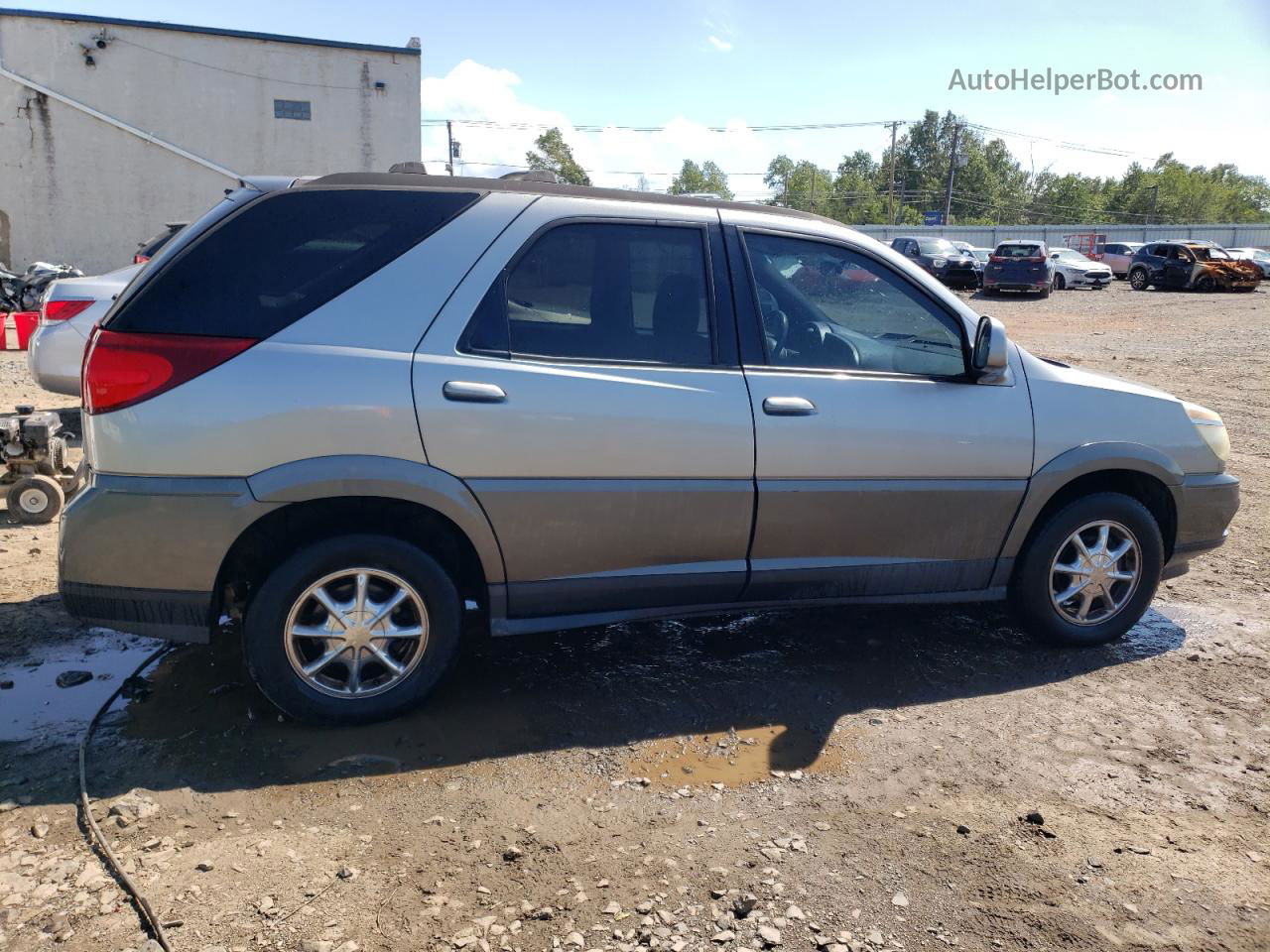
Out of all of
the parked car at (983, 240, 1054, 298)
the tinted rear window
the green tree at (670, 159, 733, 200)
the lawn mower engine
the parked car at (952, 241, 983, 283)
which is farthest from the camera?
the green tree at (670, 159, 733, 200)

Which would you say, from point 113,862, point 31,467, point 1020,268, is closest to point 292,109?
point 1020,268

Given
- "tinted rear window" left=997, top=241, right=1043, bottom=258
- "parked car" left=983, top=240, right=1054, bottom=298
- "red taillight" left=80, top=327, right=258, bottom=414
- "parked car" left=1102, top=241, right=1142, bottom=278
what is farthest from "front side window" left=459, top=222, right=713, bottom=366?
"parked car" left=1102, top=241, right=1142, bottom=278

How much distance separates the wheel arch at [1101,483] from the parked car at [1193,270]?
34321 millimetres

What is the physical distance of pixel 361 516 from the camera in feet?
12.3

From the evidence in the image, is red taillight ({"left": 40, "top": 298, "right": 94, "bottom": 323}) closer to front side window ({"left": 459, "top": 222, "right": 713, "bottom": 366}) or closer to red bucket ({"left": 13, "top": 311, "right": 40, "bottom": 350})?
red bucket ({"left": 13, "top": 311, "right": 40, "bottom": 350})

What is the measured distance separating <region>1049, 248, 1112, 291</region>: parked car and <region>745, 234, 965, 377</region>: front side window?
3439 cm

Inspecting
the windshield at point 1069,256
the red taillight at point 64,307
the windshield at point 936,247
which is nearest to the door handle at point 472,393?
the red taillight at point 64,307

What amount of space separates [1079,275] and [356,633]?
37062mm

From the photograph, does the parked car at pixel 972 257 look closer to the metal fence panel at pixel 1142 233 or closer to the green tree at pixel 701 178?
the metal fence panel at pixel 1142 233

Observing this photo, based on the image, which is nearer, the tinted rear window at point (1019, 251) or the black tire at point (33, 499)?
the black tire at point (33, 499)

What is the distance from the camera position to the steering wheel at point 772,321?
411 centimetres

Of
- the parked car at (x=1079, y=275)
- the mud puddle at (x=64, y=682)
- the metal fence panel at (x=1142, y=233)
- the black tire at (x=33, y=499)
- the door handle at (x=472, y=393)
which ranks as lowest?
the mud puddle at (x=64, y=682)

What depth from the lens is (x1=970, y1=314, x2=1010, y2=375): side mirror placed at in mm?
4125

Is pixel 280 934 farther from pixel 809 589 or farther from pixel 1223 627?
pixel 1223 627
